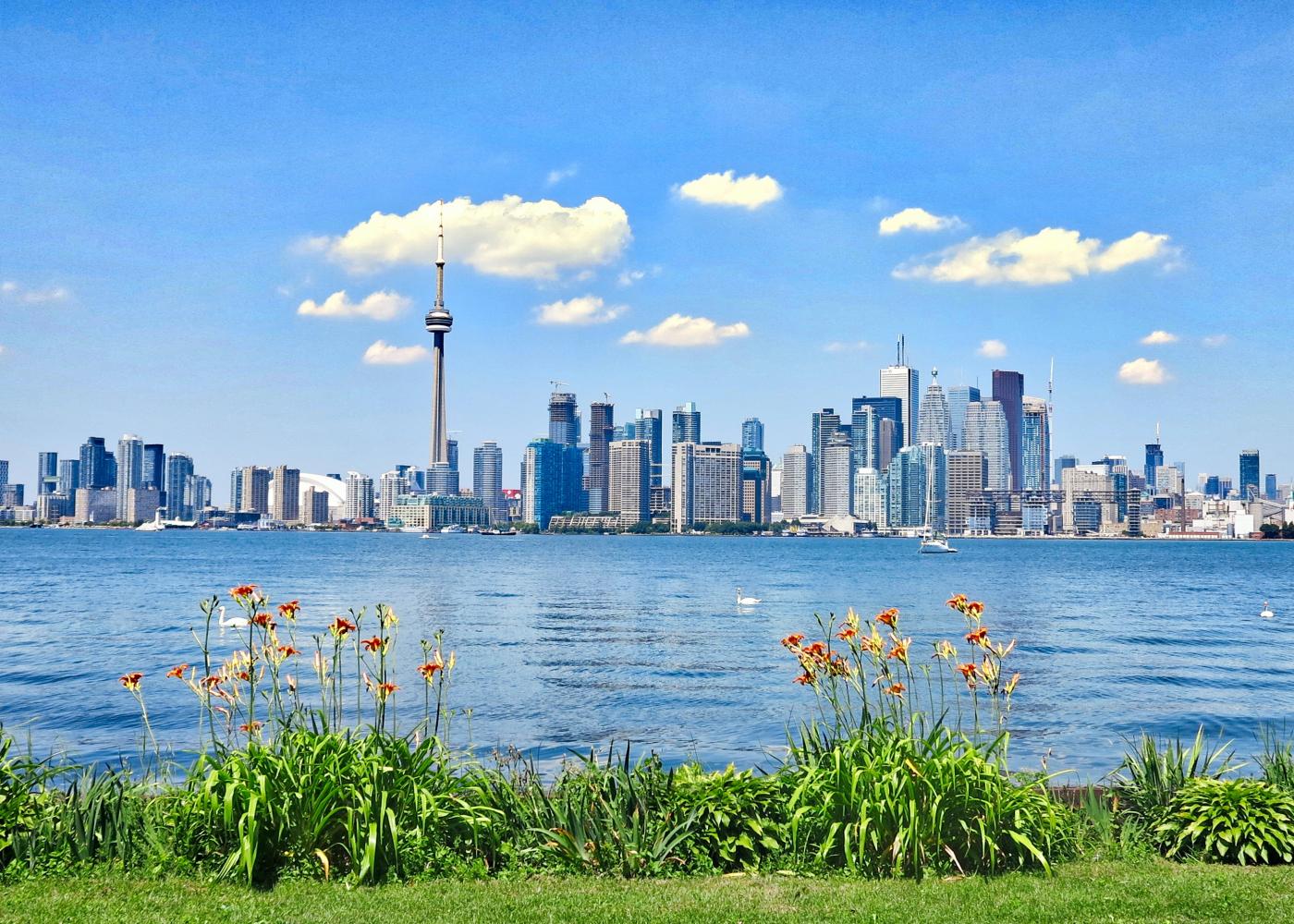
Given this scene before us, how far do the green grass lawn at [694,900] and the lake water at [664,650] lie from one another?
3918 millimetres

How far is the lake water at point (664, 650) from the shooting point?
22984 mm

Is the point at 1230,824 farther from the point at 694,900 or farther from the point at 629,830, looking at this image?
the point at 629,830

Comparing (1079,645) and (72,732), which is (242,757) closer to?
(72,732)

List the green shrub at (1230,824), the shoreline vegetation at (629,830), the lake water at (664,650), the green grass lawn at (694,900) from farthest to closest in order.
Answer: the lake water at (664,650) → the green shrub at (1230,824) → the shoreline vegetation at (629,830) → the green grass lawn at (694,900)

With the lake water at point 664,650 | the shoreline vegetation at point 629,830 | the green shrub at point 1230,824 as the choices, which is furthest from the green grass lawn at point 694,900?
the lake water at point 664,650

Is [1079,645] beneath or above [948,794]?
beneath

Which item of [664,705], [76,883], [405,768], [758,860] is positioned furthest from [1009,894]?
[664,705]

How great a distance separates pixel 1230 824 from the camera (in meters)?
9.50

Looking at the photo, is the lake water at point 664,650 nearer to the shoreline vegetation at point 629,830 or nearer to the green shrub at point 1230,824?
the shoreline vegetation at point 629,830

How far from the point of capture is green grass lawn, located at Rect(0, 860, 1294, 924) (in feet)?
25.7

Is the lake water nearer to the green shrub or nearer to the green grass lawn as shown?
the green grass lawn

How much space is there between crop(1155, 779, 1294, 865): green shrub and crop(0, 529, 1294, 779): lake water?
4.25m

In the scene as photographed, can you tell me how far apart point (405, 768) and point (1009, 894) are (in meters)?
→ 5.05

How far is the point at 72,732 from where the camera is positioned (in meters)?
22.2
